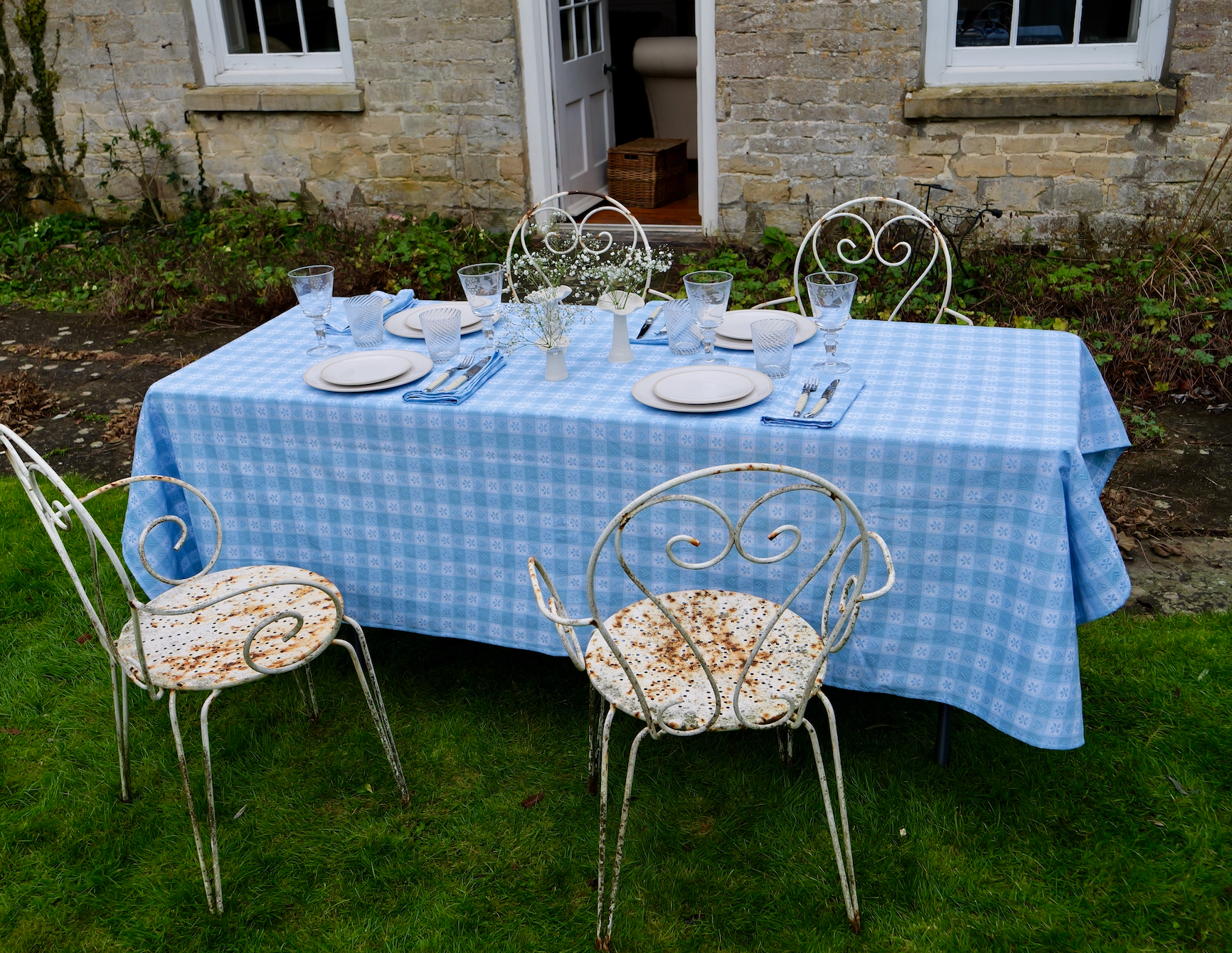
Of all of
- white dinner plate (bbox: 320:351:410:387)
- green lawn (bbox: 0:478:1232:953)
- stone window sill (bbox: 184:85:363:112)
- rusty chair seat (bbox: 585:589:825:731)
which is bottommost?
green lawn (bbox: 0:478:1232:953)

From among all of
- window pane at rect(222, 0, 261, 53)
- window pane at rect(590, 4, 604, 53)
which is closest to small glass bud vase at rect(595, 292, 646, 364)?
window pane at rect(590, 4, 604, 53)

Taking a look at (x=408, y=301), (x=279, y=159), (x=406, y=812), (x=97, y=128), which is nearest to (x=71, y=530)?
(x=408, y=301)

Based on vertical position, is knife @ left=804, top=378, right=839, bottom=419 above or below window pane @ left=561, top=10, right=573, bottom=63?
below

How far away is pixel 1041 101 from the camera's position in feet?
17.5

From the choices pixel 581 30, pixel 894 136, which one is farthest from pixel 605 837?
pixel 581 30

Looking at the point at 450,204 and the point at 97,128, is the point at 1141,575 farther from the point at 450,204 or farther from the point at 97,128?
the point at 97,128

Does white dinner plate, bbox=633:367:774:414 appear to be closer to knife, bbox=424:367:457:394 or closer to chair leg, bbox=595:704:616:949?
knife, bbox=424:367:457:394

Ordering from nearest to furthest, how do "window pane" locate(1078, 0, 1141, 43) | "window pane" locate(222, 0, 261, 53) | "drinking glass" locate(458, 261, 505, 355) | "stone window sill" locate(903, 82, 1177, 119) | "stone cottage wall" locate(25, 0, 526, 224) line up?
"drinking glass" locate(458, 261, 505, 355) < "stone window sill" locate(903, 82, 1177, 119) < "window pane" locate(1078, 0, 1141, 43) < "stone cottage wall" locate(25, 0, 526, 224) < "window pane" locate(222, 0, 261, 53)

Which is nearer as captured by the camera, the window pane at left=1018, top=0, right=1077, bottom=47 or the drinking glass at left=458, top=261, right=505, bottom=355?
the drinking glass at left=458, top=261, right=505, bottom=355

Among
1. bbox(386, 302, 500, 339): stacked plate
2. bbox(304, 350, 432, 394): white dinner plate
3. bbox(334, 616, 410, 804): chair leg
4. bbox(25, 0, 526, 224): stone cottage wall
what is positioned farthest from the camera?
bbox(25, 0, 526, 224): stone cottage wall

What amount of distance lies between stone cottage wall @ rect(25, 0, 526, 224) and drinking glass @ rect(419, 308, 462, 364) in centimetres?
384

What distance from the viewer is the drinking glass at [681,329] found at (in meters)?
2.67

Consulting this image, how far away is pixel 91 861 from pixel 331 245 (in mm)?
4709

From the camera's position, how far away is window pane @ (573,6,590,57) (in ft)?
21.4
